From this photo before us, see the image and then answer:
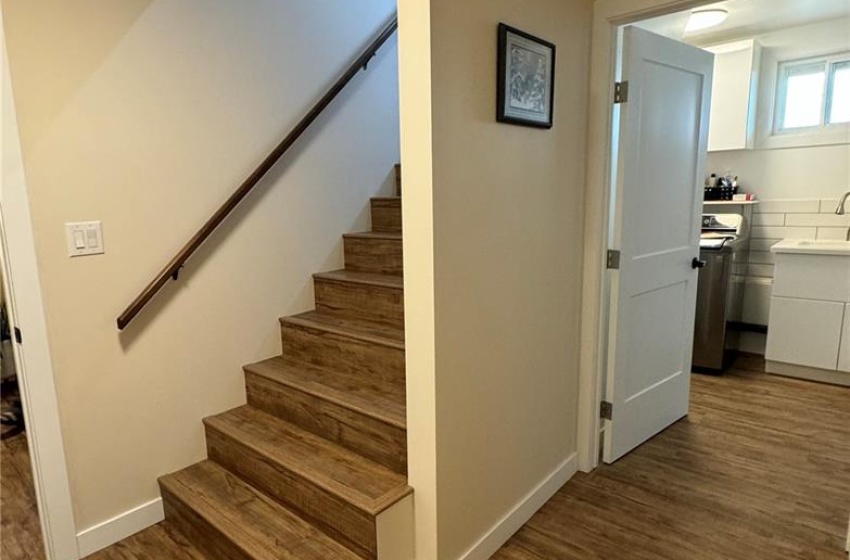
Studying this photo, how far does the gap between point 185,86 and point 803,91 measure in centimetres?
418

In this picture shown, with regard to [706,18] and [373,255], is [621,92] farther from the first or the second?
[706,18]

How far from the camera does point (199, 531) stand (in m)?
1.87

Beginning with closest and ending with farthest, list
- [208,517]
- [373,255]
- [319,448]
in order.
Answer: [208,517]
[319,448]
[373,255]

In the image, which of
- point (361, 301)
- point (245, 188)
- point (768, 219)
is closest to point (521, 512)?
point (361, 301)

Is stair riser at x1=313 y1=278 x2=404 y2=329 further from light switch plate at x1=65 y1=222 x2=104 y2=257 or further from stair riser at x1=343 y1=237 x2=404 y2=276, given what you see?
light switch plate at x1=65 y1=222 x2=104 y2=257

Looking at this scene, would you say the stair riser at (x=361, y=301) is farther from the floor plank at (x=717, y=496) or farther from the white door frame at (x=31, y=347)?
the white door frame at (x=31, y=347)

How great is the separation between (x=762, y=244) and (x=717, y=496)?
255 cm

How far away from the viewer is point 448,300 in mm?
1582

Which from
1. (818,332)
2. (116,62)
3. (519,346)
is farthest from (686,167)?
(116,62)

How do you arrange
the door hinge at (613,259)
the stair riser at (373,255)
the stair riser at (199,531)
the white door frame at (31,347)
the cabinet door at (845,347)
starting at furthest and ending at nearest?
the cabinet door at (845,347) → the stair riser at (373,255) → the door hinge at (613,259) → the stair riser at (199,531) → the white door frame at (31,347)

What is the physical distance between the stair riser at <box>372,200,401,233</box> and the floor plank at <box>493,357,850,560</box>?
1599 millimetres

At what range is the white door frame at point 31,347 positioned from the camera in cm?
162

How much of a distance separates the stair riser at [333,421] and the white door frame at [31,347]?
74cm

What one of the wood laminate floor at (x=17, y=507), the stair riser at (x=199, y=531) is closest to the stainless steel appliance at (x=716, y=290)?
the stair riser at (x=199, y=531)
